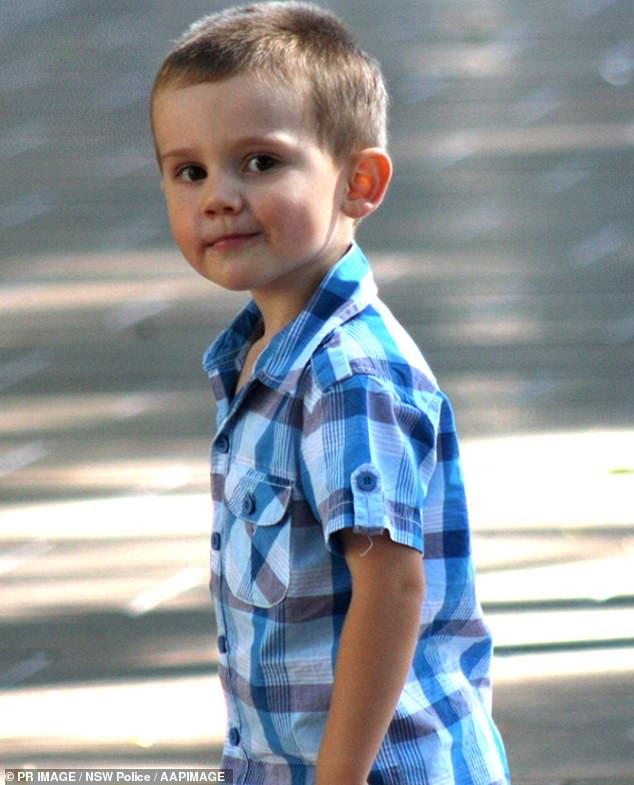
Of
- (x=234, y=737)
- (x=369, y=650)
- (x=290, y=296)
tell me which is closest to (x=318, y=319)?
(x=290, y=296)

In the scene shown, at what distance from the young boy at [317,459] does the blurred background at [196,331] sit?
0.97 m

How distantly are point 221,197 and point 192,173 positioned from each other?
7 centimetres

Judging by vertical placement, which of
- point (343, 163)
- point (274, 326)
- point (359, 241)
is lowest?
point (274, 326)

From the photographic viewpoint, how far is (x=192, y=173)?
144 centimetres

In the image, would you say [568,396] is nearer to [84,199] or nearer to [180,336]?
[180,336]

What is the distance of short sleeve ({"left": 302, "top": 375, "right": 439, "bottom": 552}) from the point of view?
1259mm

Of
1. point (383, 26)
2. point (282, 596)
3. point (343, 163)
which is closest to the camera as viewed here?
point (282, 596)

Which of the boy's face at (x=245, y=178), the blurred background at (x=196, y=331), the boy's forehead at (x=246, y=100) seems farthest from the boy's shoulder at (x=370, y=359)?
the blurred background at (x=196, y=331)

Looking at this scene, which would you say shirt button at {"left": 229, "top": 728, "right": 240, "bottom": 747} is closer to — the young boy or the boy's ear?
the young boy

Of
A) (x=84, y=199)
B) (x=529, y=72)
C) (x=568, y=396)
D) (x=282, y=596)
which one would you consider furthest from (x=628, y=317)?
(x=282, y=596)

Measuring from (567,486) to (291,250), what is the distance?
1.23m

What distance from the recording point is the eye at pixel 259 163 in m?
1.39

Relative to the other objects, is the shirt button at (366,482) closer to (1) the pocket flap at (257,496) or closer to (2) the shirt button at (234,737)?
(1) the pocket flap at (257,496)

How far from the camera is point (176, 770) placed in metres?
2.49
